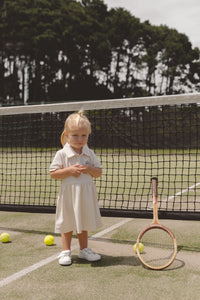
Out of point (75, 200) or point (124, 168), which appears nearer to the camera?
point (75, 200)

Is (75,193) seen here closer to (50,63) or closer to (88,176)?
(88,176)

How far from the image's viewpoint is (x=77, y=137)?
12.0ft

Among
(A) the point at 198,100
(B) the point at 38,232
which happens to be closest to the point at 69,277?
(B) the point at 38,232

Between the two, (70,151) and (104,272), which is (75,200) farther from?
(104,272)

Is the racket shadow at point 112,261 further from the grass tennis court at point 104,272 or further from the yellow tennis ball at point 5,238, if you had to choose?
the yellow tennis ball at point 5,238

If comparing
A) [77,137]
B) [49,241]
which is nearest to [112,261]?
[49,241]

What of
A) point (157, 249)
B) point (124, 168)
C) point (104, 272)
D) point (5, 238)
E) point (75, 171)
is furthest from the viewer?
point (124, 168)

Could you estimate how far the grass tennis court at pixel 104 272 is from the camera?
2973 mm

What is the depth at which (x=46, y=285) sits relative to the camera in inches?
124

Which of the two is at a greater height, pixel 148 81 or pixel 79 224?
pixel 148 81

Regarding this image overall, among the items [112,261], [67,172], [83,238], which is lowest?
[112,261]

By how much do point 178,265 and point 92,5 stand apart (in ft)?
156

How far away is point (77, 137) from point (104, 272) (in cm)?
124

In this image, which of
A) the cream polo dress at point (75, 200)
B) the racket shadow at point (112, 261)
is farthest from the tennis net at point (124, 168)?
the cream polo dress at point (75, 200)
